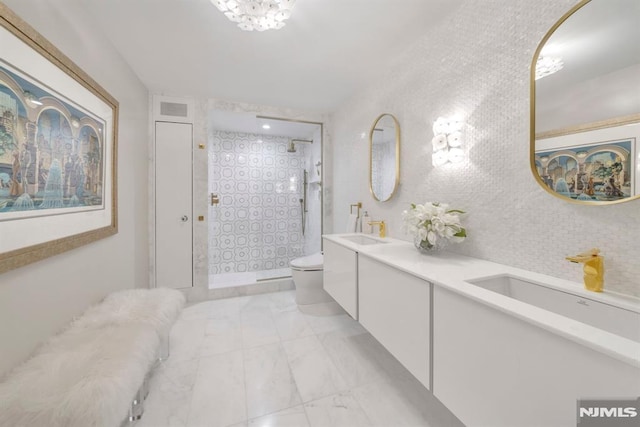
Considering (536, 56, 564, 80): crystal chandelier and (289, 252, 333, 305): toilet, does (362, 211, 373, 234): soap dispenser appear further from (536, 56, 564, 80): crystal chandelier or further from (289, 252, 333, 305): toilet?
(536, 56, 564, 80): crystal chandelier

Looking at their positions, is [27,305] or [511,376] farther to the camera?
[27,305]

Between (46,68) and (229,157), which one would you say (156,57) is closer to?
(46,68)

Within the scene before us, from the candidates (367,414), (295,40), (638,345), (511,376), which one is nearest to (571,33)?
(638,345)

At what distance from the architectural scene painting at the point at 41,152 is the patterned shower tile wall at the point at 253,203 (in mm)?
2065

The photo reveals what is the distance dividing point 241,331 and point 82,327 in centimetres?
111

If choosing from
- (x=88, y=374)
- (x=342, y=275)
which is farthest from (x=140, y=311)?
(x=342, y=275)

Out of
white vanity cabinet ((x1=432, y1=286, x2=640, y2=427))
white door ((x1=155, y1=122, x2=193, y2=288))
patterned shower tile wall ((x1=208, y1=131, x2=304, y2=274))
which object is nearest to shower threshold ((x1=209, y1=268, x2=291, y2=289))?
patterned shower tile wall ((x1=208, y1=131, x2=304, y2=274))

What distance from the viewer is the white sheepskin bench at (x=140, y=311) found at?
131 cm

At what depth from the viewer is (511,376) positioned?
73 centimetres

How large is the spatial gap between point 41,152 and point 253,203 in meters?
2.74

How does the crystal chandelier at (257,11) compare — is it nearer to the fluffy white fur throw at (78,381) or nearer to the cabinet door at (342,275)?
the cabinet door at (342,275)

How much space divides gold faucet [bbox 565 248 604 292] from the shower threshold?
2817 mm

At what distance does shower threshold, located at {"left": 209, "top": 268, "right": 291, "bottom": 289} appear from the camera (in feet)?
9.64

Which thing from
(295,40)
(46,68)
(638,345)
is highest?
(295,40)
